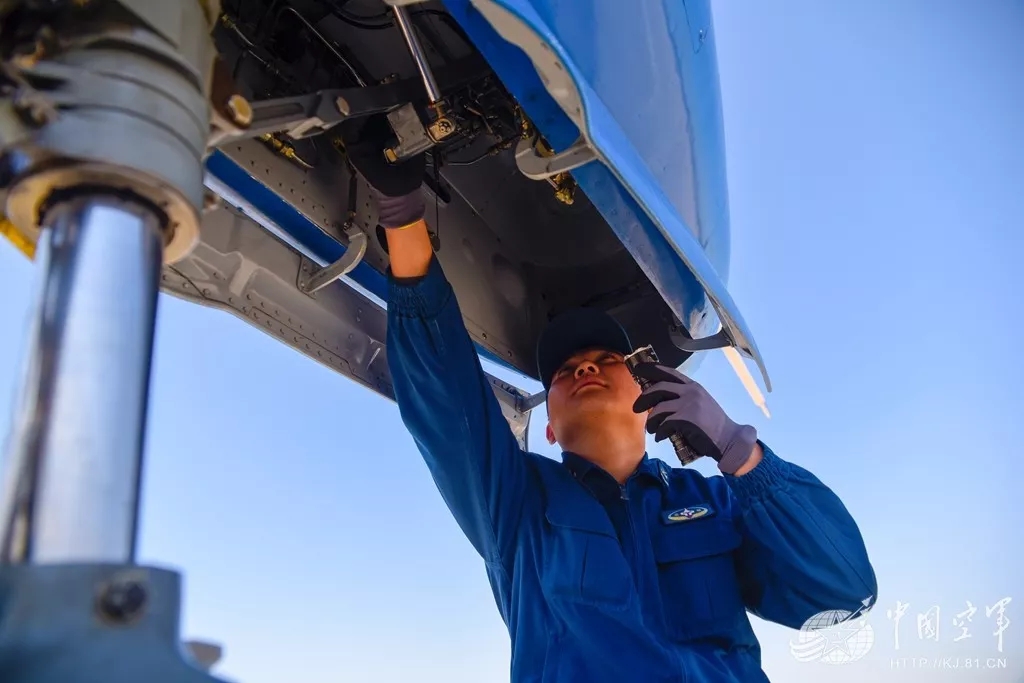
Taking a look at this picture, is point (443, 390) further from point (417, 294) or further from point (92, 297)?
point (92, 297)

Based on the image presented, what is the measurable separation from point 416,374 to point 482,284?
602mm

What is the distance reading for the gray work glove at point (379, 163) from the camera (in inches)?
65.9

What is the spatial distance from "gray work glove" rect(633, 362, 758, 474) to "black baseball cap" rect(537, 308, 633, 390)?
18.9 inches

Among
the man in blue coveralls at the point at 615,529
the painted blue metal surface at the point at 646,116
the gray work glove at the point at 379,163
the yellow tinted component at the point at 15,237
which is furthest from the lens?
the man in blue coveralls at the point at 615,529

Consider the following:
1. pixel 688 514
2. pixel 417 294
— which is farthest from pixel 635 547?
pixel 417 294

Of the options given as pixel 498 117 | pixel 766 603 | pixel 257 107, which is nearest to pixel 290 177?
pixel 498 117

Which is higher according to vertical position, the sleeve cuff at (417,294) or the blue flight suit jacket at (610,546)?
the sleeve cuff at (417,294)

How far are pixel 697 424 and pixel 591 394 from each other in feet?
1.61

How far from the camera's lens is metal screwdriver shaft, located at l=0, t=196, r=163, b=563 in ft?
1.98

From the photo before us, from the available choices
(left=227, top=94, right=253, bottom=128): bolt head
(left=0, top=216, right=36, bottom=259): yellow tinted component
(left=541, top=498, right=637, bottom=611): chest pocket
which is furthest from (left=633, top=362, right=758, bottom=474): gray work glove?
(left=0, top=216, right=36, bottom=259): yellow tinted component

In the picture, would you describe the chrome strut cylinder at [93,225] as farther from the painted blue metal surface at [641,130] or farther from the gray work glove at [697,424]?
the gray work glove at [697,424]

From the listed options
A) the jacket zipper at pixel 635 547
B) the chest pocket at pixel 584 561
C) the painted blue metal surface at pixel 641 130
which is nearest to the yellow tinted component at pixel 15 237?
the painted blue metal surface at pixel 641 130

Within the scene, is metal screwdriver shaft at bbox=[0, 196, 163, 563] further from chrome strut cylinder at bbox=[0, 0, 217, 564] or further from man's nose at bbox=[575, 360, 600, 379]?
man's nose at bbox=[575, 360, 600, 379]

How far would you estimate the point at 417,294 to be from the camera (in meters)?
1.92
